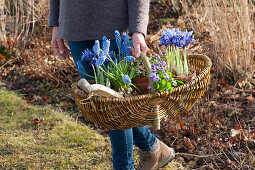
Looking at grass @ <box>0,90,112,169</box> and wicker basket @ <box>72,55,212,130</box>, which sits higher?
wicker basket @ <box>72,55,212,130</box>

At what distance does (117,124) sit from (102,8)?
0.68 metres

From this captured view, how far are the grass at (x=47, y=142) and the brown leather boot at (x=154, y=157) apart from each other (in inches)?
13.0

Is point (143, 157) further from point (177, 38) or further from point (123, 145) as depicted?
point (177, 38)

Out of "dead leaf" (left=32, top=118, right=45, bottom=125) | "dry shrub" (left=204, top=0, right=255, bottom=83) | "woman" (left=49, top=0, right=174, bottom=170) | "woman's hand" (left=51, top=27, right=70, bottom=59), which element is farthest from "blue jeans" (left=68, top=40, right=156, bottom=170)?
"dry shrub" (left=204, top=0, right=255, bottom=83)

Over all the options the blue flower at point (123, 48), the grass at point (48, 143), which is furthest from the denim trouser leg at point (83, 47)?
the grass at point (48, 143)

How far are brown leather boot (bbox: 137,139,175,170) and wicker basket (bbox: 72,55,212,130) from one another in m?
0.74

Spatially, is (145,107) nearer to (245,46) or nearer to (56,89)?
(245,46)

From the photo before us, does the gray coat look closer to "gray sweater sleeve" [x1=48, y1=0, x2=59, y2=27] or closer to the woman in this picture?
the woman

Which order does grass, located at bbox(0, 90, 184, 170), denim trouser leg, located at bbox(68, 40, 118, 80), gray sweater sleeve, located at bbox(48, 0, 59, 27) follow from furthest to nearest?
grass, located at bbox(0, 90, 184, 170)
gray sweater sleeve, located at bbox(48, 0, 59, 27)
denim trouser leg, located at bbox(68, 40, 118, 80)

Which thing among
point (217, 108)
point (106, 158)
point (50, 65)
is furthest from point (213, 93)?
point (50, 65)

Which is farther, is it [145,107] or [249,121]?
[249,121]

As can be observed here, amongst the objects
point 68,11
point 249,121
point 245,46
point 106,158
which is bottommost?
point 106,158

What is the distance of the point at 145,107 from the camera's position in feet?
4.75

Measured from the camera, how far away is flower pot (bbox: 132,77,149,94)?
165 cm
